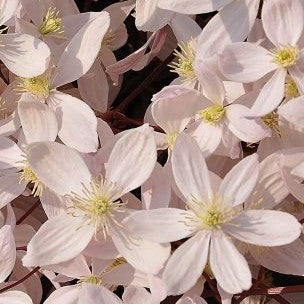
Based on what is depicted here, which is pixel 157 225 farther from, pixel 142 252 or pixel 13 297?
pixel 13 297

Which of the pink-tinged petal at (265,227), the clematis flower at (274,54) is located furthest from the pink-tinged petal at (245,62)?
the pink-tinged petal at (265,227)

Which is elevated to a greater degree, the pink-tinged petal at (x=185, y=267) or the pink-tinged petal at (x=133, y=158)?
the pink-tinged petal at (x=133, y=158)

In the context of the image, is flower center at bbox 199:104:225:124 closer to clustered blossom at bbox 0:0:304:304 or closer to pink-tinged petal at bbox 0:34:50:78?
clustered blossom at bbox 0:0:304:304

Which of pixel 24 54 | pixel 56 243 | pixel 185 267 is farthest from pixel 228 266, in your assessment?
pixel 24 54

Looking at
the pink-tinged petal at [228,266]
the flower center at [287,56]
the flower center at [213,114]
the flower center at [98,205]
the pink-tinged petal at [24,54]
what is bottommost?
the pink-tinged petal at [228,266]

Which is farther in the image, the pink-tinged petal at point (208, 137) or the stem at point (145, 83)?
the stem at point (145, 83)

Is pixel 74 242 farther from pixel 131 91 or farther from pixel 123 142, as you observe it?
pixel 131 91

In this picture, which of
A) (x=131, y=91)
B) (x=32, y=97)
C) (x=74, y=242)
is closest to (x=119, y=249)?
(x=74, y=242)

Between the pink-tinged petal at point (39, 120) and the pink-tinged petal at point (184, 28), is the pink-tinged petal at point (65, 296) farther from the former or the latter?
the pink-tinged petal at point (184, 28)
